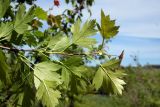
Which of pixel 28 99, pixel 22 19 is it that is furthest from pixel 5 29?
pixel 28 99

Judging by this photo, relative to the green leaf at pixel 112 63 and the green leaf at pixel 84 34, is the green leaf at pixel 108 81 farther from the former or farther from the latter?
the green leaf at pixel 84 34

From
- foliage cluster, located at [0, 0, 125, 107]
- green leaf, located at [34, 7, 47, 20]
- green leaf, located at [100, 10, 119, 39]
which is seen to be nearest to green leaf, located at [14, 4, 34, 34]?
foliage cluster, located at [0, 0, 125, 107]

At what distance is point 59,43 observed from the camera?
1676mm

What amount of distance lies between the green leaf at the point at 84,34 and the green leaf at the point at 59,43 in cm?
5

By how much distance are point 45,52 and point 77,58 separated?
14 cm

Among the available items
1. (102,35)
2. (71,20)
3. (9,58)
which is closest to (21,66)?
(102,35)

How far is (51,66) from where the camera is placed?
5.01 feet

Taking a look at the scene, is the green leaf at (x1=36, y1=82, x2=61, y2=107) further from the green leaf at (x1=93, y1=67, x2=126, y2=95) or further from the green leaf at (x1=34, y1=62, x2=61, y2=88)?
the green leaf at (x1=93, y1=67, x2=126, y2=95)

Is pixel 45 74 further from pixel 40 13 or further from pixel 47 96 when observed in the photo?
pixel 40 13

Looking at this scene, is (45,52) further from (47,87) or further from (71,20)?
(71,20)

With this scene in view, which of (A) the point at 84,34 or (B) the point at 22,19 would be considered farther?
(A) the point at 84,34

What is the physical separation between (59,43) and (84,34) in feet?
0.43

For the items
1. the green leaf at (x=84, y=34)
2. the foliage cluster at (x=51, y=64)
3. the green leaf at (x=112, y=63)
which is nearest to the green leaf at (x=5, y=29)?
the foliage cluster at (x=51, y=64)

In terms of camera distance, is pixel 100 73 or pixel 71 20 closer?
pixel 100 73
